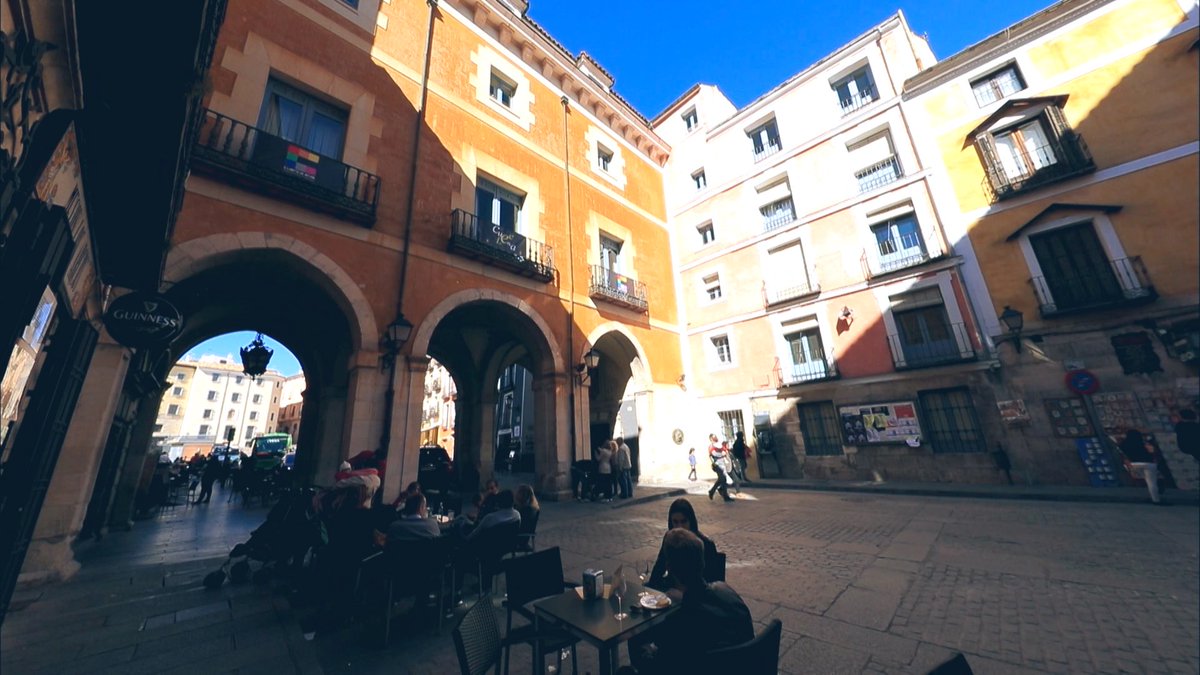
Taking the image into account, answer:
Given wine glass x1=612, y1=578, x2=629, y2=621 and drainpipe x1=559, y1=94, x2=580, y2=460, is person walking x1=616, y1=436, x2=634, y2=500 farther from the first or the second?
wine glass x1=612, y1=578, x2=629, y2=621

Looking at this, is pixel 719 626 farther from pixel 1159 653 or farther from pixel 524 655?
pixel 1159 653

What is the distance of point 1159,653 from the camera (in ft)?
9.75

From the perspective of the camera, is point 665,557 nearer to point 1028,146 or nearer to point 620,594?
point 620,594

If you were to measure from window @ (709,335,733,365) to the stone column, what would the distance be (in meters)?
16.5

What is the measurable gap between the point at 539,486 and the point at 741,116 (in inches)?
705

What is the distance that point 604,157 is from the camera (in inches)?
660

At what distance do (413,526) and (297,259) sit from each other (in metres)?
6.48

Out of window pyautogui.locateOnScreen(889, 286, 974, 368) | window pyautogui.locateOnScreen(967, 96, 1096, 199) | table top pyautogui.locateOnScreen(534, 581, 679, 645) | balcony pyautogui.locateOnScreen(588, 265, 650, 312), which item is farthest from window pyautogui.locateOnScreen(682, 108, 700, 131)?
table top pyautogui.locateOnScreen(534, 581, 679, 645)

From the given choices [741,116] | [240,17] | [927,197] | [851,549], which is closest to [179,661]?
[851,549]

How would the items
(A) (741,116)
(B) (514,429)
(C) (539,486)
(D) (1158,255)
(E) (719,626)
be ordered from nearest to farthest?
(E) (719,626)
(D) (1158,255)
(C) (539,486)
(A) (741,116)
(B) (514,429)

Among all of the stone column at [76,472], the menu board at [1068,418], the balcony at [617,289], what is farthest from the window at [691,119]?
the stone column at [76,472]

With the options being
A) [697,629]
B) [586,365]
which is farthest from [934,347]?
[697,629]

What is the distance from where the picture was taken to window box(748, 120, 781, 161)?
17438mm

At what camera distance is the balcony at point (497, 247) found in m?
10.1
